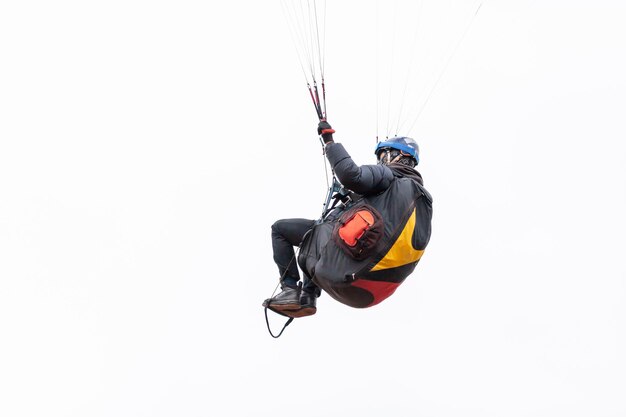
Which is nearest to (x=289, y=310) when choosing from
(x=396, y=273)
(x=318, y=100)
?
(x=396, y=273)

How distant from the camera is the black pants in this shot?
12.0 m

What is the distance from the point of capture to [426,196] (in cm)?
1132

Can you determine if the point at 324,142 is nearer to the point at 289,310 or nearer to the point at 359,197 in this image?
the point at 359,197

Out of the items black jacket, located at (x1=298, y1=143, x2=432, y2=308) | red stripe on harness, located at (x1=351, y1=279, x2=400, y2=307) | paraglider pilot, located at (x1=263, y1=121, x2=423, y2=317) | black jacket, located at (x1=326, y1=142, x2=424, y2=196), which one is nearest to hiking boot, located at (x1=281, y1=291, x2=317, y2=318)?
paraglider pilot, located at (x1=263, y1=121, x2=423, y2=317)

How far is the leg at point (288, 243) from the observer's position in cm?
1204

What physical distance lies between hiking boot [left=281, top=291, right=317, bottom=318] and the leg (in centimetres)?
22

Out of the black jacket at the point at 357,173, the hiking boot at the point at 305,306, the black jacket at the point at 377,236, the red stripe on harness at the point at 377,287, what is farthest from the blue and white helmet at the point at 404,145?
the hiking boot at the point at 305,306

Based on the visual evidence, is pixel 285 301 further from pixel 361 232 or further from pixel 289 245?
pixel 361 232

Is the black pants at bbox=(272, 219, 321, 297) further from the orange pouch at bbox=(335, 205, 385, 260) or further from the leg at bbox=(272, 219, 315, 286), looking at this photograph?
the orange pouch at bbox=(335, 205, 385, 260)

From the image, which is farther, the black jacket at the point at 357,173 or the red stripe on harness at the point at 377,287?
the red stripe on harness at the point at 377,287

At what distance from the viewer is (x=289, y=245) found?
40.2 feet

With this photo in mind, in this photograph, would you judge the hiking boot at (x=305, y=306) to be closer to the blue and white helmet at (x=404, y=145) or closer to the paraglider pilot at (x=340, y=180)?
the paraglider pilot at (x=340, y=180)

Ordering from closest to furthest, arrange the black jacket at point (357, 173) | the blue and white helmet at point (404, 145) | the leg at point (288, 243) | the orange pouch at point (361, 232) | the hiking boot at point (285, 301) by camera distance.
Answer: the black jacket at point (357, 173) < the orange pouch at point (361, 232) < the blue and white helmet at point (404, 145) < the leg at point (288, 243) < the hiking boot at point (285, 301)

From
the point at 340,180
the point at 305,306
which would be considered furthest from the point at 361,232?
the point at 305,306
